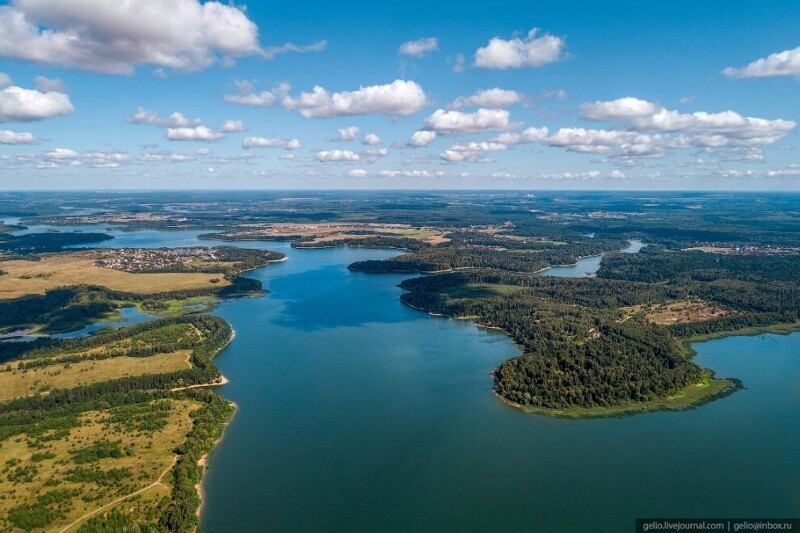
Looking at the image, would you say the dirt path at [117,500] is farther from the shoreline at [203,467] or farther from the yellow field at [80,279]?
the yellow field at [80,279]

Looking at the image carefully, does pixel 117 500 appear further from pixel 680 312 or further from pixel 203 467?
pixel 680 312

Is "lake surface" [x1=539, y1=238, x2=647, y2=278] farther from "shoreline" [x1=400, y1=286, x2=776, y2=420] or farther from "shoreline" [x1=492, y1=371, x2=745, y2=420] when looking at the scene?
"shoreline" [x1=492, y1=371, x2=745, y2=420]

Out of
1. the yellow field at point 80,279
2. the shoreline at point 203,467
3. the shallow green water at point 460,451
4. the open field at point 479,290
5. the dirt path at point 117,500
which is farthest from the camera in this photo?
the yellow field at point 80,279

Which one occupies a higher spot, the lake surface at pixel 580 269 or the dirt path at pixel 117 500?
the lake surface at pixel 580 269

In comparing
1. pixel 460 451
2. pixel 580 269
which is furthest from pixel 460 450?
pixel 580 269

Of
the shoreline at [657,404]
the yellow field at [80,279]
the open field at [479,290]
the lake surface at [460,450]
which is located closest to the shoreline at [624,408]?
the shoreline at [657,404]
